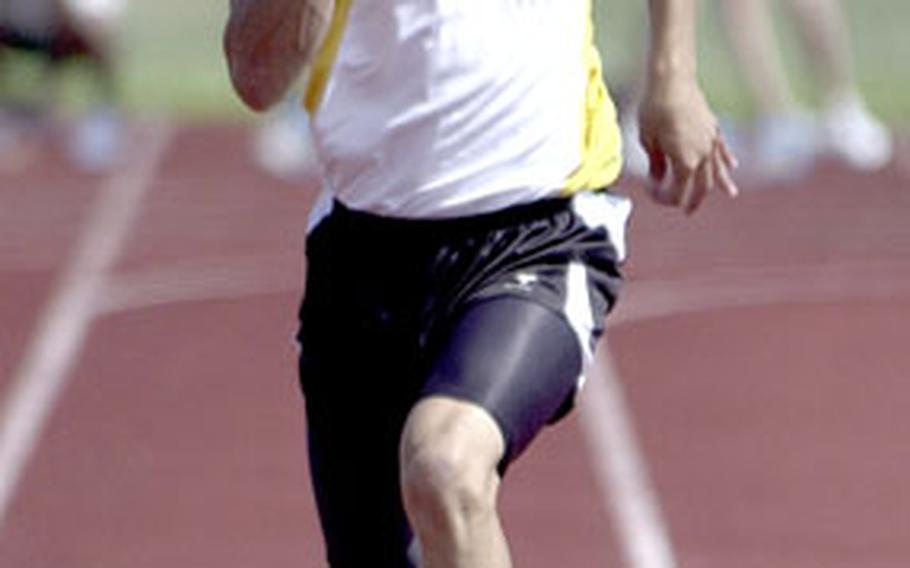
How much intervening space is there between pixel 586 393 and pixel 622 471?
39.9 inches

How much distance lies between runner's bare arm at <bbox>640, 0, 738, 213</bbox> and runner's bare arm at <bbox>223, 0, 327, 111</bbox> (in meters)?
0.53

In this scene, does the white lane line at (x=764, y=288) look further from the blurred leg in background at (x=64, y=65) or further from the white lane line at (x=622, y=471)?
the blurred leg in background at (x=64, y=65)

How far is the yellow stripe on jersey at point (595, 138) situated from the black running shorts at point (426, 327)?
0.03 metres

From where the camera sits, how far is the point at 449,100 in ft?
15.3

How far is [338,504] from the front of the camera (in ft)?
15.9

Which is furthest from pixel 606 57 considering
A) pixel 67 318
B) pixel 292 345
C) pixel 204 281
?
pixel 292 345

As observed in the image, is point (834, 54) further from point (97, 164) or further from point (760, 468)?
point (760, 468)

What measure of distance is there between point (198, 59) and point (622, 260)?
44.3 ft

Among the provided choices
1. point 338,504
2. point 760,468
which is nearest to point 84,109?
point 760,468

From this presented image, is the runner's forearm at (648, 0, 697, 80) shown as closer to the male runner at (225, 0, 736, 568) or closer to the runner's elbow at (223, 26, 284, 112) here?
the male runner at (225, 0, 736, 568)

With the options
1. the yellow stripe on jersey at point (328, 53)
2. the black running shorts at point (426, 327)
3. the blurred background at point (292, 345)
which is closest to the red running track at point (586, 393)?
the blurred background at point (292, 345)

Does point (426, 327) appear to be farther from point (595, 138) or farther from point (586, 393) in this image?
point (586, 393)

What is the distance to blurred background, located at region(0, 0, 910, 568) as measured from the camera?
7.45 m

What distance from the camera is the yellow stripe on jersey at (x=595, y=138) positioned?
15.6 ft
